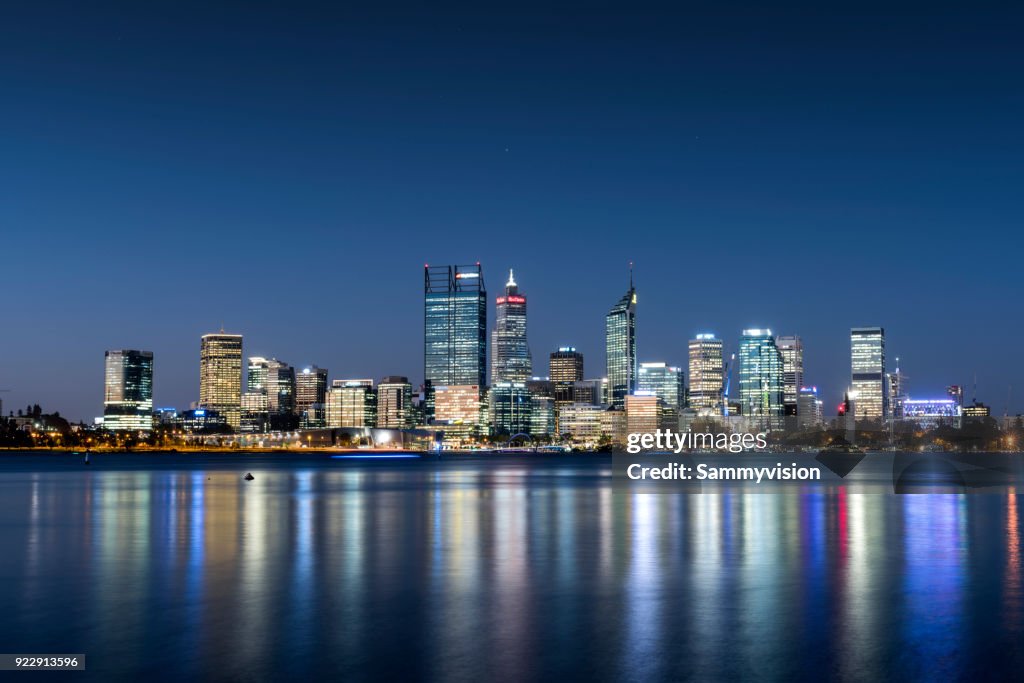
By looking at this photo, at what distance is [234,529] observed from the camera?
166ft

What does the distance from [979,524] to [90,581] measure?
40699mm

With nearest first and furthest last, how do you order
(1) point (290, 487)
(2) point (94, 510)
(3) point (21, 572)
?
(3) point (21, 572), (2) point (94, 510), (1) point (290, 487)

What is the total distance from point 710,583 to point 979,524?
26.5 m

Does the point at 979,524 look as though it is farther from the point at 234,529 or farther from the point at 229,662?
the point at 229,662

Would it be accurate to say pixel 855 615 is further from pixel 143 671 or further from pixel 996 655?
pixel 143 671

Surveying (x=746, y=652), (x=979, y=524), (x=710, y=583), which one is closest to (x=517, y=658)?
(x=746, y=652)

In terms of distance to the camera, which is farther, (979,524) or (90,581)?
(979,524)

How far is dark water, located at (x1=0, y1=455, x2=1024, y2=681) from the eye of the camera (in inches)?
806

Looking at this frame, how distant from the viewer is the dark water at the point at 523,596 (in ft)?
67.2

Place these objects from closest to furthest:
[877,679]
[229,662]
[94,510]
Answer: [877,679] < [229,662] < [94,510]

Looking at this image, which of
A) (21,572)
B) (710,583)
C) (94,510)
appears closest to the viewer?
(710,583)

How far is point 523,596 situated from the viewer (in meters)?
28.6

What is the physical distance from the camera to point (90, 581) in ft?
107

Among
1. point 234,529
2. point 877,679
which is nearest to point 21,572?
point 234,529
